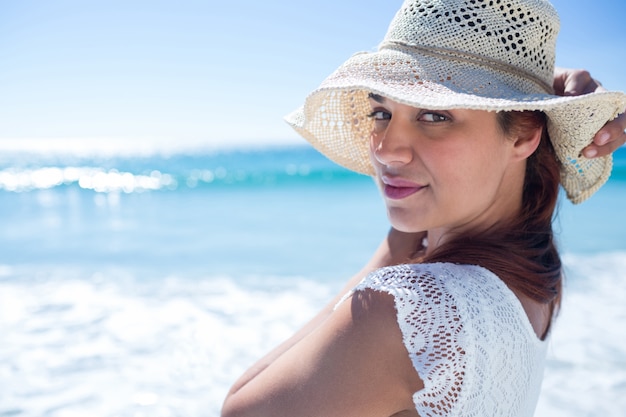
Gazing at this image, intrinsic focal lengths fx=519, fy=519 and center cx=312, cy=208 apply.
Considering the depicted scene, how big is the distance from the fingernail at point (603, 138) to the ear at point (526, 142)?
191 mm

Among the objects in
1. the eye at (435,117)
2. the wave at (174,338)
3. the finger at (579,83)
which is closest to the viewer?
the eye at (435,117)

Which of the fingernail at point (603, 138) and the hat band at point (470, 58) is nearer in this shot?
the hat band at point (470, 58)

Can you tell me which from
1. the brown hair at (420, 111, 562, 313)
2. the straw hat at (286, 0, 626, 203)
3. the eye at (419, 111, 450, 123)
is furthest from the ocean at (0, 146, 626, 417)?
the eye at (419, 111, 450, 123)

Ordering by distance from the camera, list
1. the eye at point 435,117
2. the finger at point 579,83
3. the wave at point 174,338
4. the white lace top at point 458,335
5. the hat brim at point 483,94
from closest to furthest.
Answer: the white lace top at point 458,335, the hat brim at point 483,94, the eye at point 435,117, the finger at point 579,83, the wave at point 174,338

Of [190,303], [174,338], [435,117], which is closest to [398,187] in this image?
[435,117]

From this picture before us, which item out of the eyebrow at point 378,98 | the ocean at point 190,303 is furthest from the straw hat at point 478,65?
the ocean at point 190,303

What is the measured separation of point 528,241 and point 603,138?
1.35 feet

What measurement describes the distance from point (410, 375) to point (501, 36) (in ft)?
3.18

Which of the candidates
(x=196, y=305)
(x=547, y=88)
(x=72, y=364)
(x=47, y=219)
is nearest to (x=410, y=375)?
(x=547, y=88)

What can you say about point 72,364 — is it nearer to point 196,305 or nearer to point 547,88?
point 196,305

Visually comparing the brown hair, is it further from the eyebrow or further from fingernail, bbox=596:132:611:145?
the eyebrow

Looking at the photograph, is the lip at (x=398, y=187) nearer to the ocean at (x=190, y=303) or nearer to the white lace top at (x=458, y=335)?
the white lace top at (x=458, y=335)

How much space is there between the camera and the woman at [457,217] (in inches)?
44.9

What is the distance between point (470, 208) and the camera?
1535 mm
